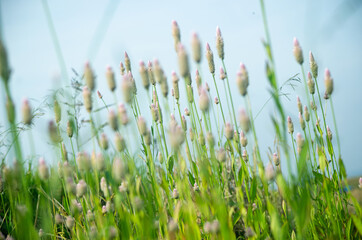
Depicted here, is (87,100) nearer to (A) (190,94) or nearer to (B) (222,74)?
(A) (190,94)

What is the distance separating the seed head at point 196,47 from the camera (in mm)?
1280

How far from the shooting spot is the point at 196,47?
1291 mm

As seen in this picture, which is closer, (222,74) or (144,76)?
(144,76)

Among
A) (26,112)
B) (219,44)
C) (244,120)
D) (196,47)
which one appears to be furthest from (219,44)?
(26,112)

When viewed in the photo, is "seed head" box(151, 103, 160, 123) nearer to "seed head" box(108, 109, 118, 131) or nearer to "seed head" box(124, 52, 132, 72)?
"seed head" box(124, 52, 132, 72)

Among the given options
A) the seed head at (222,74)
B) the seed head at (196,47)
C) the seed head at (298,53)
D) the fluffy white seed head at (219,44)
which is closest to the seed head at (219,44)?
the fluffy white seed head at (219,44)

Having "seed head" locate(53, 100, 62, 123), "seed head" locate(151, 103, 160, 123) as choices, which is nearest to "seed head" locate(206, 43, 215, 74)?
"seed head" locate(151, 103, 160, 123)

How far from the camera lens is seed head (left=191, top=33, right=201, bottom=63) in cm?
128

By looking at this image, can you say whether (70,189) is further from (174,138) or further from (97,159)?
(174,138)

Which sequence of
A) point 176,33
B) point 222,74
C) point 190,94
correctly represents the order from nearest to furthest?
point 176,33 < point 190,94 < point 222,74

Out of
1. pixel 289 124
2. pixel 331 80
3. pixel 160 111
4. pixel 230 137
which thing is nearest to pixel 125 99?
pixel 230 137

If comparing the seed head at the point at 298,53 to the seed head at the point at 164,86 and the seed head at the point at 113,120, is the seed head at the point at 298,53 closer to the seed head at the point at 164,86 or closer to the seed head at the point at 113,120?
the seed head at the point at 164,86

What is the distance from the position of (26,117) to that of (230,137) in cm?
77

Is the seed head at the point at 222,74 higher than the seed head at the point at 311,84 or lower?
higher
